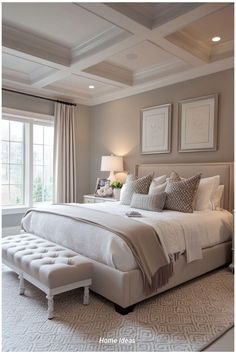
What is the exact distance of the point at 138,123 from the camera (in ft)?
16.9

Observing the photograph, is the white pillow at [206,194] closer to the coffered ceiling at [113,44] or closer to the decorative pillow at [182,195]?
the decorative pillow at [182,195]

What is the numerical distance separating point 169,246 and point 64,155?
11.5 feet

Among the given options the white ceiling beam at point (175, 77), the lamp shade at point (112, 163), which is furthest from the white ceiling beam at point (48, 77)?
the lamp shade at point (112, 163)

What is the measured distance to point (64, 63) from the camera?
13.0 ft

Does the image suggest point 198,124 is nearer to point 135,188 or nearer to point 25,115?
point 135,188

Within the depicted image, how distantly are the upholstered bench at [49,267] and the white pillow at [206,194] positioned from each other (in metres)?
1.83

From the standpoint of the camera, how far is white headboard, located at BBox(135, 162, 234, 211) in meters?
3.81

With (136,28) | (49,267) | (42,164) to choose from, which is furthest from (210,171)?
(42,164)

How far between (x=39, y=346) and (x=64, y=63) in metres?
3.48

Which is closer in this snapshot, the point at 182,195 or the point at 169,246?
the point at 169,246

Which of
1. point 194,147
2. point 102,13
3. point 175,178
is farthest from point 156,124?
point 102,13

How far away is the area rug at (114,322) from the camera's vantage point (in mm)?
1980

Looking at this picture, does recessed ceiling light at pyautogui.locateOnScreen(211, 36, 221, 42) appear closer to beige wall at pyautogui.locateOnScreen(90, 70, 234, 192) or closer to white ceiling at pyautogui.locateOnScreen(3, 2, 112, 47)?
beige wall at pyautogui.locateOnScreen(90, 70, 234, 192)

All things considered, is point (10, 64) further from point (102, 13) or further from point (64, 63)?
point (102, 13)
